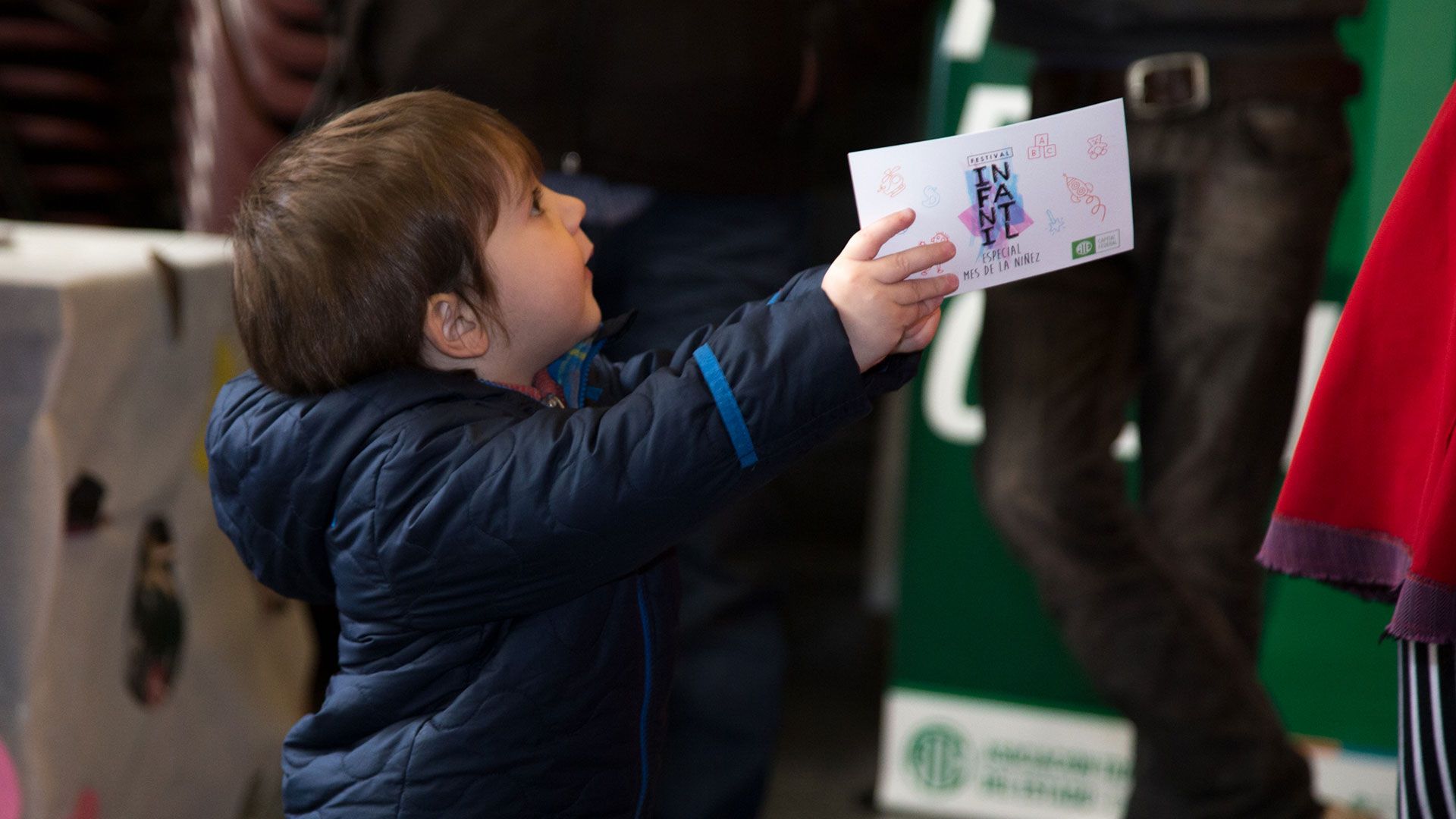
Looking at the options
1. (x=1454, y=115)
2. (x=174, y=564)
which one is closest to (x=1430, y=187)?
(x=1454, y=115)

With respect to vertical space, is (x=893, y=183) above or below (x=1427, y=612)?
above

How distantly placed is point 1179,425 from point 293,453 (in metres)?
0.90

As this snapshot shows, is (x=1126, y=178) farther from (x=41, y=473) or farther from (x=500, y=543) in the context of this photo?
(x=41, y=473)

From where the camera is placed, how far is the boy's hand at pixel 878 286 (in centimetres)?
73

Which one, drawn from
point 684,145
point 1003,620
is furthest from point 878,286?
point 1003,620

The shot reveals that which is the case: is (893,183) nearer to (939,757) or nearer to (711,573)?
(711,573)

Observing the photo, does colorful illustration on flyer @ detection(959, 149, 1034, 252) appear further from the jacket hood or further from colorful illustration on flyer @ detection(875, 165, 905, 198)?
the jacket hood

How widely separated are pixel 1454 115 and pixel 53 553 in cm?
115

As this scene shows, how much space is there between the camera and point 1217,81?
1219 millimetres

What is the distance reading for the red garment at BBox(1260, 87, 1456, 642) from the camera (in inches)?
27.4

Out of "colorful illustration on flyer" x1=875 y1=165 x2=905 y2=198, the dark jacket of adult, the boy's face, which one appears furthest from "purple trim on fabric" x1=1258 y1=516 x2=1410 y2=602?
the dark jacket of adult

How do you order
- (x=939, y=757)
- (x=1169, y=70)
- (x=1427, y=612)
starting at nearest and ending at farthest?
(x=1427, y=612)
(x=1169, y=70)
(x=939, y=757)

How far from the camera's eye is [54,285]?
1.15 m

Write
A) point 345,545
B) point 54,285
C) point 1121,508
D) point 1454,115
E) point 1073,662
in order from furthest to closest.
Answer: point 1073,662 → point 1121,508 → point 54,285 → point 345,545 → point 1454,115
